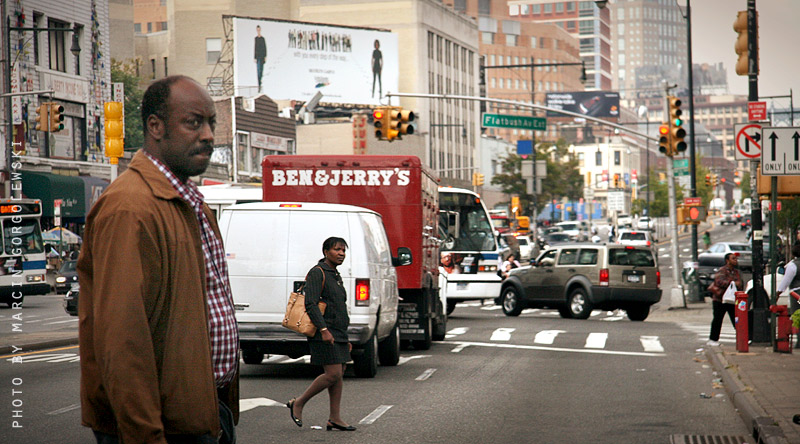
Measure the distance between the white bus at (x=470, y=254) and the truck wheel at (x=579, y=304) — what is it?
194 centimetres

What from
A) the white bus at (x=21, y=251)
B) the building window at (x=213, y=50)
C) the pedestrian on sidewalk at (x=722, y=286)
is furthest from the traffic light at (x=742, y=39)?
the building window at (x=213, y=50)

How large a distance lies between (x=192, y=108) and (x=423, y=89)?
95512 millimetres

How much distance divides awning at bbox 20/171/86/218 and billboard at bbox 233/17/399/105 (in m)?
33.6

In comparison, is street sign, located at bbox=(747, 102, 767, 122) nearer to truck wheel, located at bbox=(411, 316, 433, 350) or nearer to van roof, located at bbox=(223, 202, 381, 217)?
truck wheel, located at bbox=(411, 316, 433, 350)

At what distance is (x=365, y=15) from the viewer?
334 ft

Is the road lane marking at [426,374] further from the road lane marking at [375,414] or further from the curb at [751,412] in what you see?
the curb at [751,412]

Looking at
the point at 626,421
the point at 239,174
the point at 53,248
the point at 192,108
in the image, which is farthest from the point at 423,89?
the point at 192,108

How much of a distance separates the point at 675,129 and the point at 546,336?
875cm

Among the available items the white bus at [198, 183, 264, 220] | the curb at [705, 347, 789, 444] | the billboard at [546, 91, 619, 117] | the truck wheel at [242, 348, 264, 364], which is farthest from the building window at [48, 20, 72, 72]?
the billboard at [546, 91, 619, 117]

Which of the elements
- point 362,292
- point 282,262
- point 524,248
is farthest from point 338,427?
point 524,248

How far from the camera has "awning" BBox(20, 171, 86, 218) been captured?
46188 millimetres

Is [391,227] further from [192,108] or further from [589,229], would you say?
[589,229]

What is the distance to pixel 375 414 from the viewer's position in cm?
1130

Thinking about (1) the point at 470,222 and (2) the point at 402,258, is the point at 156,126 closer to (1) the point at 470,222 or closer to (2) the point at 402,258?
(2) the point at 402,258
